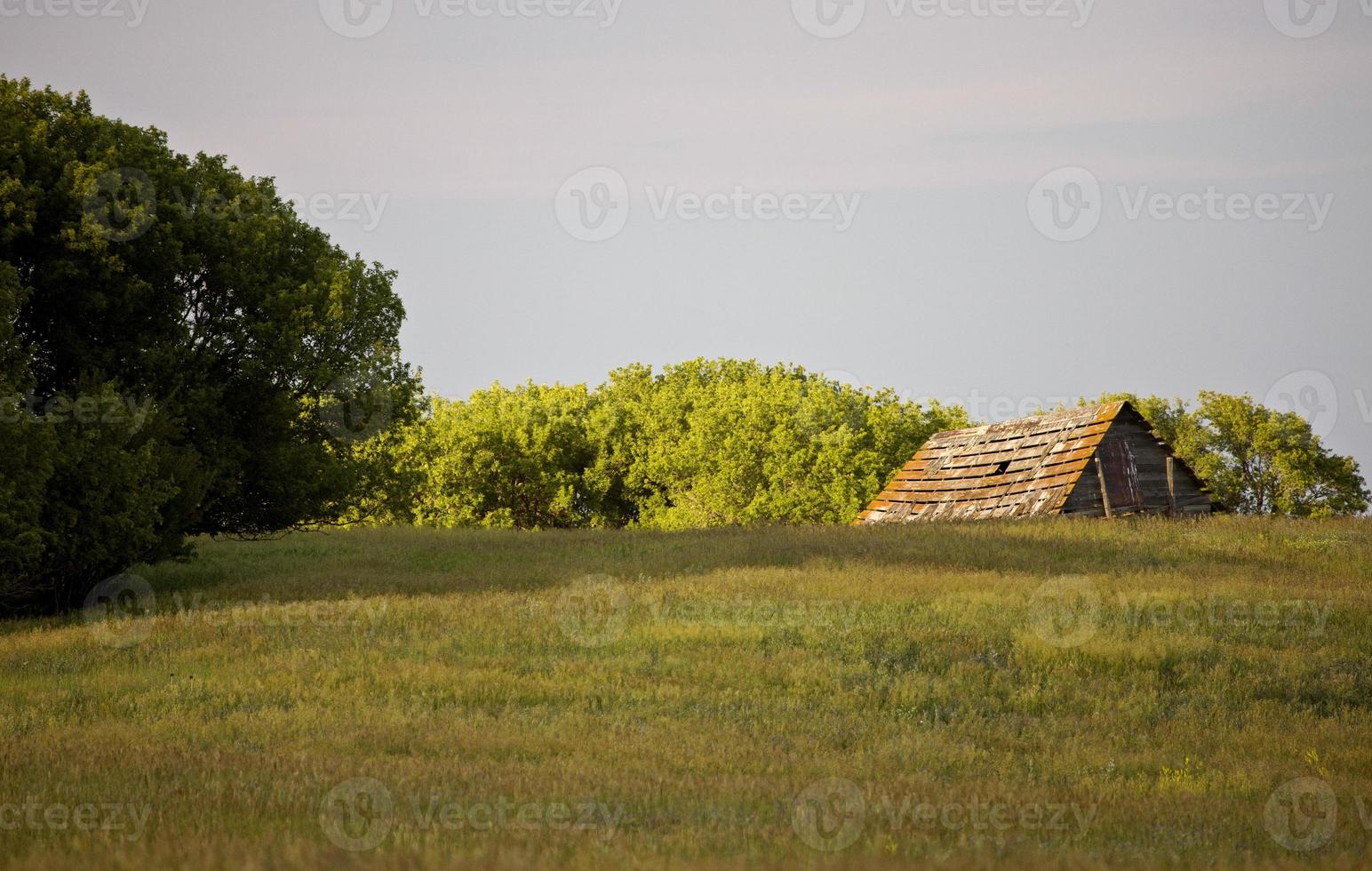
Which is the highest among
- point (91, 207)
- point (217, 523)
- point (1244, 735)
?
point (91, 207)

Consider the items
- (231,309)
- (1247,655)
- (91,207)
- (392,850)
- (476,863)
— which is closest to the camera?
(476,863)

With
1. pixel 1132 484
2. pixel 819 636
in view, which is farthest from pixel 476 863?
pixel 1132 484

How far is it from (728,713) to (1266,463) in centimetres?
6502

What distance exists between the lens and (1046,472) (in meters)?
35.9

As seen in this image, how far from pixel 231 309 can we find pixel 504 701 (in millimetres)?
17261

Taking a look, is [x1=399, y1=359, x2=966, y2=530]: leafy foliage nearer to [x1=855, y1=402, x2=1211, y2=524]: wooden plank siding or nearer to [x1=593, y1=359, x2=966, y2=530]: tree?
[x1=593, y1=359, x2=966, y2=530]: tree

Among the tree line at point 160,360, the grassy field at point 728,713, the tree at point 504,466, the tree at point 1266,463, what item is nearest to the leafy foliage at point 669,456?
the tree at point 504,466

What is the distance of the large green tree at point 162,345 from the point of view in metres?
23.0

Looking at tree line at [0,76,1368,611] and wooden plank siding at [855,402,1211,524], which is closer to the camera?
tree line at [0,76,1368,611]

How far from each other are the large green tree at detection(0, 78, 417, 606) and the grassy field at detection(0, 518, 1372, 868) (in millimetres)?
2127

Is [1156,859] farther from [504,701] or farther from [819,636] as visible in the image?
[819,636]

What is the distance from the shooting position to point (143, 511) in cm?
2305

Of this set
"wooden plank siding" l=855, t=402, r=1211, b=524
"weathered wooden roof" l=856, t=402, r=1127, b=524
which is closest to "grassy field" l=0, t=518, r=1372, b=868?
"wooden plank siding" l=855, t=402, r=1211, b=524

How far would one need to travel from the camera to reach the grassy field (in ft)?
28.2
